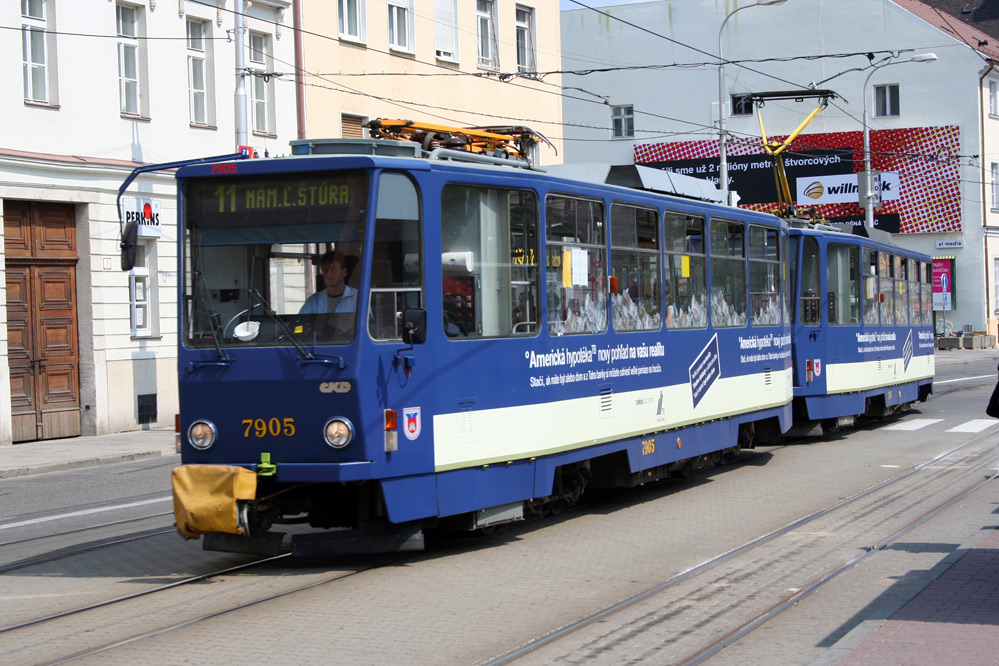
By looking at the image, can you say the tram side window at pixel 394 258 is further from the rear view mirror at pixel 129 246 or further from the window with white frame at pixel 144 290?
the window with white frame at pixel 144 290

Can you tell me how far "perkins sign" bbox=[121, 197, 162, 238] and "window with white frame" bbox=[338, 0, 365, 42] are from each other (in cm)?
704

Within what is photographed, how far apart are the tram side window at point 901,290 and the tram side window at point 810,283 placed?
367 cm

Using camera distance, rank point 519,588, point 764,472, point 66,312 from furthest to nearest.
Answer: point 66,312 < point 764,472 < point 519,588

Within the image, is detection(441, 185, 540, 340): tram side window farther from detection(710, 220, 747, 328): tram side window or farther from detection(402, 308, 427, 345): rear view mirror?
detection(710, 220, 747, 328): tram side window

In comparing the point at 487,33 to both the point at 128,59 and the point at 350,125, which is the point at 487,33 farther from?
the point at 128,59

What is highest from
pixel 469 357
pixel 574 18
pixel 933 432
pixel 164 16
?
pixel 574 18

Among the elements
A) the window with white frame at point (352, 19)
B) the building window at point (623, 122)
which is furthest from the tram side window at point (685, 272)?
the building window at point (623, 122)

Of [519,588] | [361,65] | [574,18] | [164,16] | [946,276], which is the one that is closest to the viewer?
[519,588]

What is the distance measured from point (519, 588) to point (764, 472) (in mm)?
7011

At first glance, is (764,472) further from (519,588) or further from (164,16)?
(164,16)

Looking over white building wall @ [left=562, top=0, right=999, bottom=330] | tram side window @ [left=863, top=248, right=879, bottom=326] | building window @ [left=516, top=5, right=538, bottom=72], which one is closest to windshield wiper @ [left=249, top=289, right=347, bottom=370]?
tram side window @ [left=863, top=248, right=879, bottom=326]

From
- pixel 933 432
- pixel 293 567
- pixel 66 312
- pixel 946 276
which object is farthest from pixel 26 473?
pixel 946 276

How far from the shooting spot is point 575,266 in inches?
400

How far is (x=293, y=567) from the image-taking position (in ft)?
29.1
